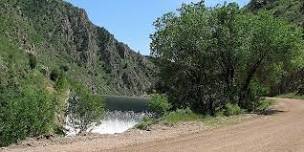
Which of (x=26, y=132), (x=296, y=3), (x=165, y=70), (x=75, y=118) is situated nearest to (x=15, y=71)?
(x=75, y=118)

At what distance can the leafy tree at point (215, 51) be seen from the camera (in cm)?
3778

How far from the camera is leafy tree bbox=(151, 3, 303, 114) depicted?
37781 mm

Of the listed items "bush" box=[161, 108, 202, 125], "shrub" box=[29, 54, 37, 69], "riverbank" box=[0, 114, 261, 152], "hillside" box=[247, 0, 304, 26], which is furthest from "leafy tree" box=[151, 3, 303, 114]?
"hillside" box=[247, 0, 304, 26]

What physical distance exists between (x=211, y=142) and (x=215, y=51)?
18.0m

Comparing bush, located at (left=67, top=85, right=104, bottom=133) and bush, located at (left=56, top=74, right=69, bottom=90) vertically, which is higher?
bush, located at (left=56, top=74, right=69, bottom=90)

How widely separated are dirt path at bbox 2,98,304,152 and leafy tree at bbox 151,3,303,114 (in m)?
11.8

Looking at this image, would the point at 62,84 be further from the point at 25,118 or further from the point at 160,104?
the point at 25,118

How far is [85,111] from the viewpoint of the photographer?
44375 mm

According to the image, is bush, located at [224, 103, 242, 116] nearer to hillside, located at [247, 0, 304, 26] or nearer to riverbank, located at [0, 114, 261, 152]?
riverbank, located at [0, 114, 261, 152]

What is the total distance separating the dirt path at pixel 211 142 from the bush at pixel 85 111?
19679 mm

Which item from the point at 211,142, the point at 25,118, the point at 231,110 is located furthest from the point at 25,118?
the point at 231,110

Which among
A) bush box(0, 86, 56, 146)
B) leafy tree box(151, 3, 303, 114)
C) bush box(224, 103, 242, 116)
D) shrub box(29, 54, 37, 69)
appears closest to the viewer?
bush box(0, 86, 56, 146)

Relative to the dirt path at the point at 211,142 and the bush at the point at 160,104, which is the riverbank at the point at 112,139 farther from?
the bush at the point at 160,104

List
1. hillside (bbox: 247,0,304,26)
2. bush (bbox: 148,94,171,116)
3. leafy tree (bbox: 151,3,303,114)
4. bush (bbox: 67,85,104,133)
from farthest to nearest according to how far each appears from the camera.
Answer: hillside (bbox: 247,0,304,26)
bush (bbox: 67,85,104,133)
bush (bbox: 148,94,171,116)
leafy tree (bbox: 151,3,303,114)
